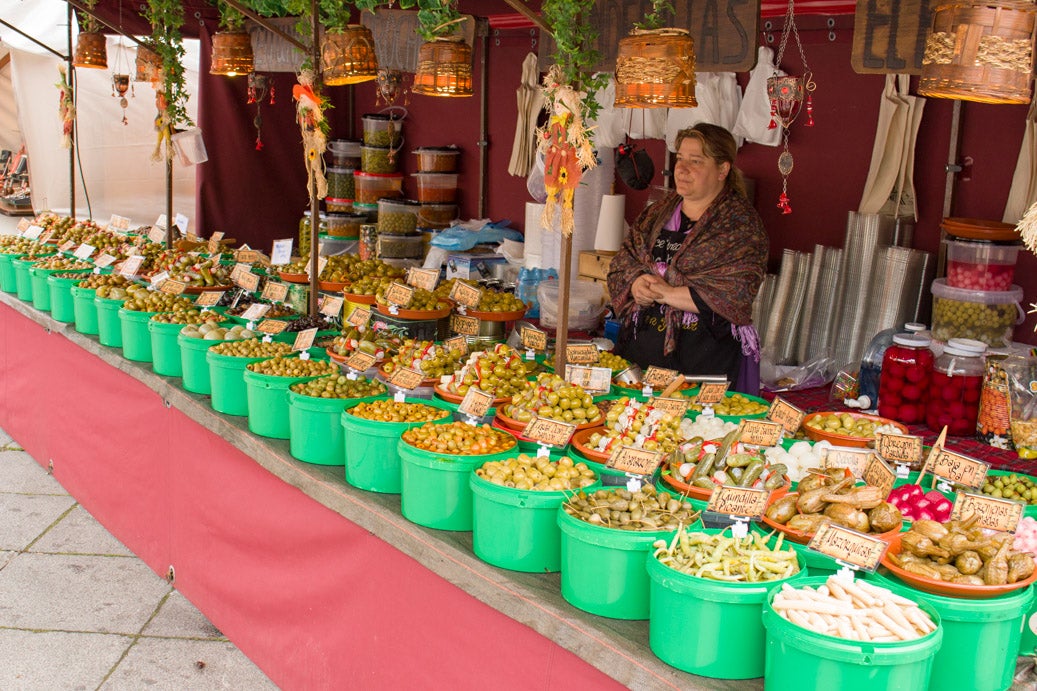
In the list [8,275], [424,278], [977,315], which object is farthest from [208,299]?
[977,315]

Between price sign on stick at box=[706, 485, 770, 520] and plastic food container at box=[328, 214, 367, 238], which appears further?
plastic food container at box=[328, 214, 367, 238]

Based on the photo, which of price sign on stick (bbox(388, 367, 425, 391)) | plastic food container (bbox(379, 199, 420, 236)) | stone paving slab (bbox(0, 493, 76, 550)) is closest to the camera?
price sign on stick (bbox(388, 367, 425, 391))

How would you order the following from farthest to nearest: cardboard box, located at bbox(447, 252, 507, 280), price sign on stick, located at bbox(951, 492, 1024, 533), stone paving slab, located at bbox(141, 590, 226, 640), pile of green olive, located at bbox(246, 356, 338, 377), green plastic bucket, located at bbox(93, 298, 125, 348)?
cardboard box, located at bbox(447, 252, 507, 280) → green plastic bucket, located at bbox(93, 298, 125, 348) → stone paving slab, located at bbox(141, 590, 226, 640) → pile of green olive, located at bbox(246, 356, 338, 377) → price sign on stick, located at bbox(951, 492, 1024, 533)

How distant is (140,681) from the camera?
3.55 m

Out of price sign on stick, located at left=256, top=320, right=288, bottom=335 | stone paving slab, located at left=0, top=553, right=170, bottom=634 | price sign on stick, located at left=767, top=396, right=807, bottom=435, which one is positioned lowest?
stone paving slab, located at left=0, top=553, right=170, bottom=634

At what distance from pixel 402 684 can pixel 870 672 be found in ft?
4.52

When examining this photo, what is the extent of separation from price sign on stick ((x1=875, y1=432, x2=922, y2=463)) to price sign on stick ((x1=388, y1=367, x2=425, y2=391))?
1404mm

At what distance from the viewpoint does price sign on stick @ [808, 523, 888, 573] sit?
6.39 feet

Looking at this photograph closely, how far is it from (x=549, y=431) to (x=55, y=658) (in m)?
2.24

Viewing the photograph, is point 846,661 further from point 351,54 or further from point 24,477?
point 24,477

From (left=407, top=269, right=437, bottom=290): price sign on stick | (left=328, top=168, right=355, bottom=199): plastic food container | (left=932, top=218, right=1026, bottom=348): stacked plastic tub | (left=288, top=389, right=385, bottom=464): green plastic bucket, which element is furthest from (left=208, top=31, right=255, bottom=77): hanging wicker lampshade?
(left=328, top=168, right=355, bottom=199): plastic food container

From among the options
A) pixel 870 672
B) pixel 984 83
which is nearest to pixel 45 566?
pixel 870 672

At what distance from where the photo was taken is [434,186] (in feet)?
26.6

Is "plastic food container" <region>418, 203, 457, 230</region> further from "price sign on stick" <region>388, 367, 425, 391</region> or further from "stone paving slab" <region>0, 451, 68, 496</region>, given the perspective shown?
"price sign on stick" <region>388, 367, 425, 391</region>
